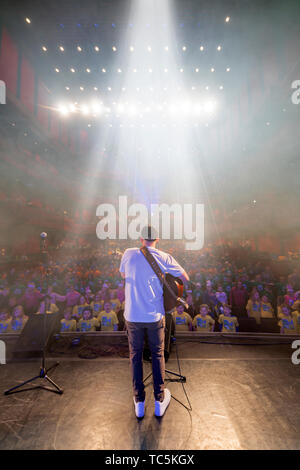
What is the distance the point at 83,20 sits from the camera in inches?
307

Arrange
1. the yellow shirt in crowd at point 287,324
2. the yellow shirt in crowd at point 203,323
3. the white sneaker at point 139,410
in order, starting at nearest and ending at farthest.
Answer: the white sneaker at point 139,410, the yellow shirt in crowd at point 287,324, the yellow shirt in crowd at point 203,323

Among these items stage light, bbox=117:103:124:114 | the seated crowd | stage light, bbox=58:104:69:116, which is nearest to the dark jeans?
the seated crowd

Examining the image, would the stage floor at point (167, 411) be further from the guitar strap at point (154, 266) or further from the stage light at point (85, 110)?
the stage light at point (85, 110)

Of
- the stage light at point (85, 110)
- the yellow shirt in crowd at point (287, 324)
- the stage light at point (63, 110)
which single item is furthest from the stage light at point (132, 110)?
the yellow shirt in crowd at point (287, 324)

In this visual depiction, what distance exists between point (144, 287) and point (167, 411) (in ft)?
4.41

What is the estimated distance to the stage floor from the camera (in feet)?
6.46

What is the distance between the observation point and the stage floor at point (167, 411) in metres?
1.97

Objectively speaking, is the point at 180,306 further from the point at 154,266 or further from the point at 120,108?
the point at 120,108

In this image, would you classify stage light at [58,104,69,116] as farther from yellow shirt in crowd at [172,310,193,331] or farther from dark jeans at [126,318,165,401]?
dark jeans at [126,318,165,401]

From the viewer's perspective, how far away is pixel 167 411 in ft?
7.57

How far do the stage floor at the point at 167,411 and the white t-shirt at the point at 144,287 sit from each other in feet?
3.34

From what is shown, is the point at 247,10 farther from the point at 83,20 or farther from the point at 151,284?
the point at 151,284

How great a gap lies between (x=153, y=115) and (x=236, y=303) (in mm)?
13267

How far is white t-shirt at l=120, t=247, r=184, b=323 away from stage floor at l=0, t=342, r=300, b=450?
1.02 m
